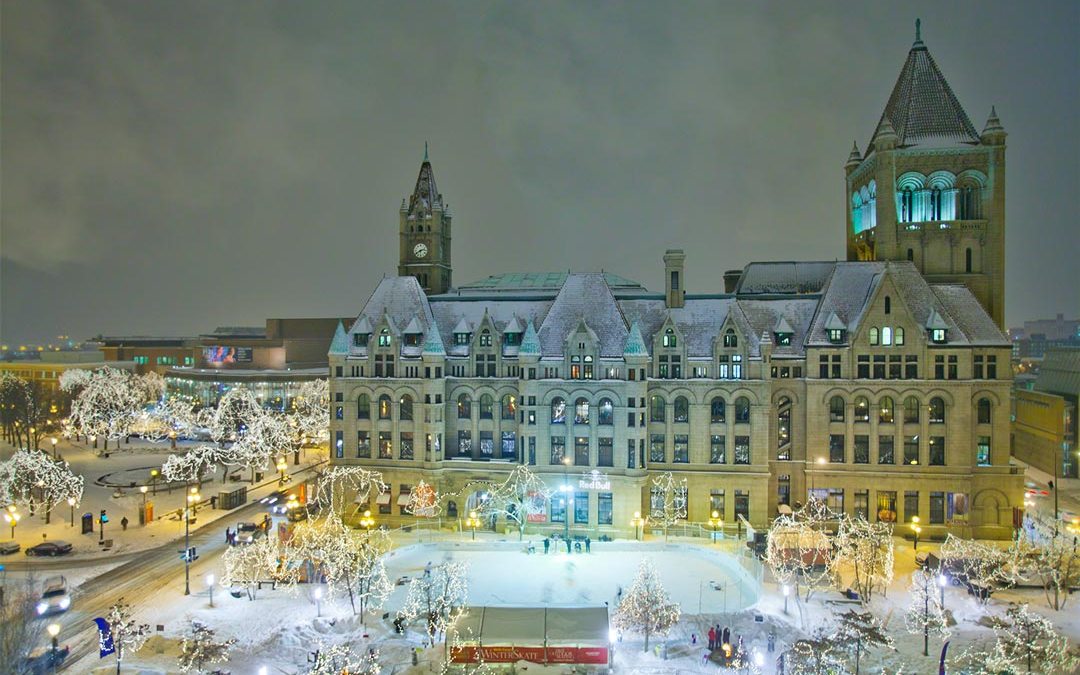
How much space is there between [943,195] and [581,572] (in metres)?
53.8

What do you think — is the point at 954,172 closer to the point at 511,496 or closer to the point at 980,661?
the point at 980,661

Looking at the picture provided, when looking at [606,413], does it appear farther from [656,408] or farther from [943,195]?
[943,195]

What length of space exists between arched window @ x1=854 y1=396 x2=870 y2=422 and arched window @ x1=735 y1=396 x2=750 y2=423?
10184 millimetres

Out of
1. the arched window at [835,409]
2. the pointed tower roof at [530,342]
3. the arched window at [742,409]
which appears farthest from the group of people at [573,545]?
the arched window at [835,409]

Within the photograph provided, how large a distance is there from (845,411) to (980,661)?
2931cm

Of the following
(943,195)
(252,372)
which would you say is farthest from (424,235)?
(252,372)

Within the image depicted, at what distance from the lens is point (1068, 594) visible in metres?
49.6

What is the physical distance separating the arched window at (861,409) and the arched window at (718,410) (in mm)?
12279

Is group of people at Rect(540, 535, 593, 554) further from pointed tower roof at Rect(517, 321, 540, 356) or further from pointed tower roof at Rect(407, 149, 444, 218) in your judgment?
pointed tower roof at Rect(407, 149, 444, 218)

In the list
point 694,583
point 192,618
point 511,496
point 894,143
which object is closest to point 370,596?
point 192,618

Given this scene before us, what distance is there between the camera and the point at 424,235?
85.6m

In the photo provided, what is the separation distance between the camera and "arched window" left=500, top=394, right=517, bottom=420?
71.2 meters

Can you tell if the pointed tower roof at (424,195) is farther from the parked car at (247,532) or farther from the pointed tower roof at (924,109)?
the pointed tower roof at (924,109)

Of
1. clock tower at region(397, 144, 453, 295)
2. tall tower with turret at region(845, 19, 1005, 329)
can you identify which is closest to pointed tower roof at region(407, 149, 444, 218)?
clock tower at region(397, 144, 453, 295)
